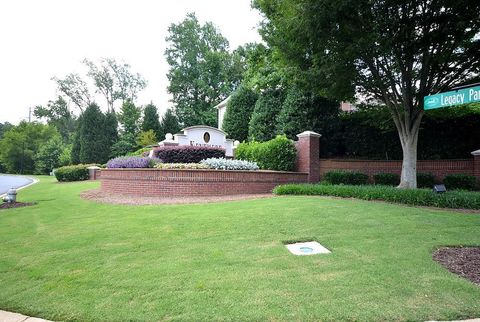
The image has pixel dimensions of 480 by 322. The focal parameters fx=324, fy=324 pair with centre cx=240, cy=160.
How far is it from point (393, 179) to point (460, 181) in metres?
2.28

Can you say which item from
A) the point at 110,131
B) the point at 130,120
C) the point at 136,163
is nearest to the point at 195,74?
the point at 130,120

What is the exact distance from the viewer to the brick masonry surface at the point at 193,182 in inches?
435

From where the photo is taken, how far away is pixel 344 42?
366 inches

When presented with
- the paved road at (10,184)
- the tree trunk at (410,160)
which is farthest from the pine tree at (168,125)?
the tree trunk at (410,160)

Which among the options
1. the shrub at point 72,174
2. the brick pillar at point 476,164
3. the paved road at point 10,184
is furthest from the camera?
the shrub at point 72,174

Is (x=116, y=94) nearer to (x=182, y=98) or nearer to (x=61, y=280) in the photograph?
(x=182, y=98)

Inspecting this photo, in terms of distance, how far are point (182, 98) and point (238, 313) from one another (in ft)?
139

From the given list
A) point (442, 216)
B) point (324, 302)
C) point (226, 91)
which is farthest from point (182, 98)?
point (324, 302)

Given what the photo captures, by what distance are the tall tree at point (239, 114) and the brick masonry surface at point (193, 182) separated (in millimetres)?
13129

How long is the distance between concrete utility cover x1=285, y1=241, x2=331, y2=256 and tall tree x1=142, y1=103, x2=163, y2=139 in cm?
2959

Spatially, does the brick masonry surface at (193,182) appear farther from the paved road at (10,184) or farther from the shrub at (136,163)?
the paved road at (10,184)

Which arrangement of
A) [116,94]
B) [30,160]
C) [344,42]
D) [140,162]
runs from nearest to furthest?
[344,42], [140,162], [30,160], [116,94]

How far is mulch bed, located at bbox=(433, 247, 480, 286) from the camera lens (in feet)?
13.3

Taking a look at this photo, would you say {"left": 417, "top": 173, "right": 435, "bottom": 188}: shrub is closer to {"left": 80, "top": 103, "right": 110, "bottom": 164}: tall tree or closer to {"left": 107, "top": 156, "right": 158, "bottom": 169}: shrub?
{"left": 107, "top": 156, "right": 158, "bottom": 169}: shrub
